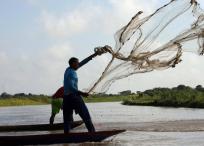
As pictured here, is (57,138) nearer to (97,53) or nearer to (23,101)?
(97,53)

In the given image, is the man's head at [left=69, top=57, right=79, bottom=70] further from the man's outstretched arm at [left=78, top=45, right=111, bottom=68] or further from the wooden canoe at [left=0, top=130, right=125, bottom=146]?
the wooden canoe at [left=0, top=130, right=125, bottom=146]

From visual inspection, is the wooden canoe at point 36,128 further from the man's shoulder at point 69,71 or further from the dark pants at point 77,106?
the man's shoulder at point 69,71

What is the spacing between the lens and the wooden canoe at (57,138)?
545 inches

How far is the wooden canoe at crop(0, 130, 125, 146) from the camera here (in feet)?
45.4

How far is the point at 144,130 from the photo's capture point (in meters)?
18.2

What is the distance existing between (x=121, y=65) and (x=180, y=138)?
264 cm

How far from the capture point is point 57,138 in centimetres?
1397

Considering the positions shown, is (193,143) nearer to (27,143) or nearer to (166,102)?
(27,143)

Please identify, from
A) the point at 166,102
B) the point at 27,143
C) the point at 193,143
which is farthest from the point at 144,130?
the point at 166,102

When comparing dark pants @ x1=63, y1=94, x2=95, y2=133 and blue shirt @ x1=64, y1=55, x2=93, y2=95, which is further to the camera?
dark pants @ x1=63, y1=94, x2=95, y2=133

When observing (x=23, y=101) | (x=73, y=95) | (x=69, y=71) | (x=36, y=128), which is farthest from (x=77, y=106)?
(x=23, y=101)

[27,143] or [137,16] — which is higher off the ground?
[137,16]

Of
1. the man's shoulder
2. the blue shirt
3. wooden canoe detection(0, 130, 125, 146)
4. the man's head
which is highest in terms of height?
the man's head

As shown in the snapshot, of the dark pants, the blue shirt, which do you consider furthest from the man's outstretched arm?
the dark pants
